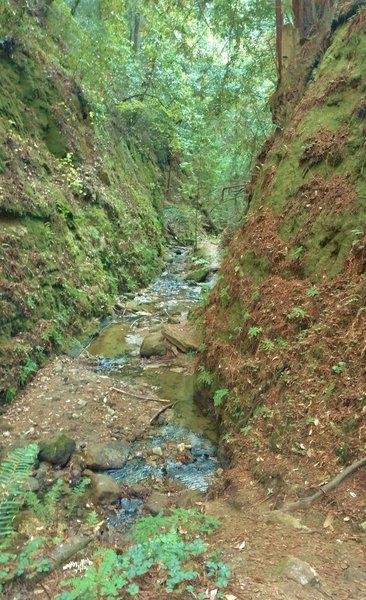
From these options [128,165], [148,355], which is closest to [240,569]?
[148,355]

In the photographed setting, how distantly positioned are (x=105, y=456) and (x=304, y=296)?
3.26 meters

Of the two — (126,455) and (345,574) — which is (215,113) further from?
(345,574)

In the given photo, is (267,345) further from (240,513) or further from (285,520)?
(285,520)

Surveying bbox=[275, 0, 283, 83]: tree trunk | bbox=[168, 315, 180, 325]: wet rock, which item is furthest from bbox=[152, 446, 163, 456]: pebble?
bbox=[275, 0, 283, 83]: tree trunk

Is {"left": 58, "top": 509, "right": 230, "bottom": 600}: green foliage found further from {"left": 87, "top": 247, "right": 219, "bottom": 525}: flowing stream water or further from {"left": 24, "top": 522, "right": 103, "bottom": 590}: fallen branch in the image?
{"left": 87, "top": 247, "right": 219, "bottom": 525}: flowing stream water

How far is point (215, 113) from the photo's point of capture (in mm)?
12203

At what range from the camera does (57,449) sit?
17.6 feet

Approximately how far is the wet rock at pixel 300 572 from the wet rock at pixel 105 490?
246 centimetres

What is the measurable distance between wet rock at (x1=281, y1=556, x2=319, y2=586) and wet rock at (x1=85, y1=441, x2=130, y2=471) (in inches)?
119

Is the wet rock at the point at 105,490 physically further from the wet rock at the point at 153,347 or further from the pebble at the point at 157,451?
the wet rock at the point at 153,347

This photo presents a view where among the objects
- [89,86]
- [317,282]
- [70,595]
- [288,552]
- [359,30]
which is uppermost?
[89,86]

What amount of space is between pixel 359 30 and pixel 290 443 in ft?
23.8

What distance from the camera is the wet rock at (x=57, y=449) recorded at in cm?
531

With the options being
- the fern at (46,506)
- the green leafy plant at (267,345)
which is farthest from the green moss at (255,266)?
the fern at (46,506)
